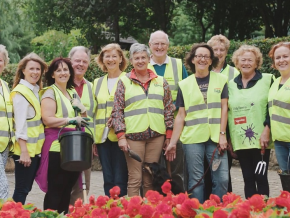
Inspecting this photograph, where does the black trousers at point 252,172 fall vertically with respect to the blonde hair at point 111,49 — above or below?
below

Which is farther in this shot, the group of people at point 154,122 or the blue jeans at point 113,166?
the blue jeans at point 113,166

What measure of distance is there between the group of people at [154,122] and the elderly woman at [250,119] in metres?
0.01

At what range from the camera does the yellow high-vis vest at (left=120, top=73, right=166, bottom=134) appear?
6062mm

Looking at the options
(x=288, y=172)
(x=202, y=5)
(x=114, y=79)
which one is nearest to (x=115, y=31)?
(x=202, y=5)

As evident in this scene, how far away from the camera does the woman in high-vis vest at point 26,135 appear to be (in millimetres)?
5655

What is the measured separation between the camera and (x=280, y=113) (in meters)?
5.74

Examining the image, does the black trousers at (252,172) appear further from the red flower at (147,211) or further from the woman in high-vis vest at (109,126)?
the red flower at (147,211)

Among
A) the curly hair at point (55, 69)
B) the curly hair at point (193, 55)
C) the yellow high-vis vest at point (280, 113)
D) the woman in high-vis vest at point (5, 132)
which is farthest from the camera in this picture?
the curly hair at point (193, 55)

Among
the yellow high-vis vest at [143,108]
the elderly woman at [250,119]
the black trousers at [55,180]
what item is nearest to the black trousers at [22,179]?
the black trousers at [55,180]

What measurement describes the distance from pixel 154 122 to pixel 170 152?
44 centimetres

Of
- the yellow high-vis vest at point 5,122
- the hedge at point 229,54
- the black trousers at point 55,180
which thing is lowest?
the black trousers at point 55,180

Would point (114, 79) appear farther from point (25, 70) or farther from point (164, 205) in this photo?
point (164, 205)

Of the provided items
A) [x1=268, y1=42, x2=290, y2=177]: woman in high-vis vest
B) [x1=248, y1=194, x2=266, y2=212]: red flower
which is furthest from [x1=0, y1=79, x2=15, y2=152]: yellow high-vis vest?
[x1=248, y1=194, x2=266, y2=212]: red flower

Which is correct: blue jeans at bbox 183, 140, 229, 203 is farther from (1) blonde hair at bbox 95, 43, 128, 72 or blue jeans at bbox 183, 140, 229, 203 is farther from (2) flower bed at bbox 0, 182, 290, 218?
(2) flower bed at bbox 0, 182, 290, 218
